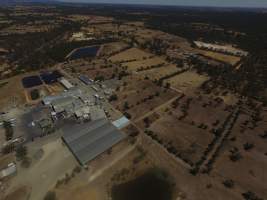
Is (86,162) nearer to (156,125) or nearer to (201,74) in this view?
(156,125)

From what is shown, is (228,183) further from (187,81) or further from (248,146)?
(187,81)

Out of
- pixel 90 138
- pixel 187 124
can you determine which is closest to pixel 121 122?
pixel 90 138

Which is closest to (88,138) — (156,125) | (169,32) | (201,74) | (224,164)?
(156,125)

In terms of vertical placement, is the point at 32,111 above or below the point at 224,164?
below

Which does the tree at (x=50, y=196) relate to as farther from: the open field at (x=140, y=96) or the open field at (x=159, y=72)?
the open field at (x=159, y=72)

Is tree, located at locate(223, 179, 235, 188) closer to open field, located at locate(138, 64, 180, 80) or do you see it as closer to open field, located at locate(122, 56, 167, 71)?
open field, located at locate(138, 64, 180, 80)

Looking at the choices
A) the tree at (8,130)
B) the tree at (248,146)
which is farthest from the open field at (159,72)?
the tree at (8,130)
